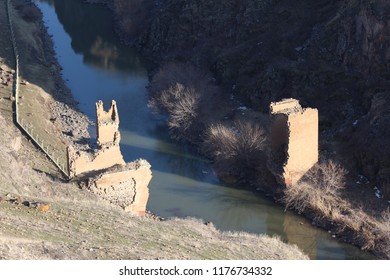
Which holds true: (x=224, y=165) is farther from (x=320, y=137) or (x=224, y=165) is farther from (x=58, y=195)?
(x=58, y=195)

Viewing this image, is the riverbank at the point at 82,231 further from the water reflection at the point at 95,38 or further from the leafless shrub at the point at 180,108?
the water reflection at the point at 95,38

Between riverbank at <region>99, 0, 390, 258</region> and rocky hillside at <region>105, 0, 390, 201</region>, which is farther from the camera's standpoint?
rocky hillside at <region>105, 0, 390, 201</region>

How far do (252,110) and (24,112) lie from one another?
47.3 feet

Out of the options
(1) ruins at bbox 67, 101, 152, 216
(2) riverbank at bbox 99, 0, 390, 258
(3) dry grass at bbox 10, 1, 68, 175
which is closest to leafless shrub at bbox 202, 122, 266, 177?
(2) riverbank at bbox 99, 0, 390, 258

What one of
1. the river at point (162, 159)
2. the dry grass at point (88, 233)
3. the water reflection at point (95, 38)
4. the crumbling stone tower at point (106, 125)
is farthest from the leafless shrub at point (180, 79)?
the dry grass at point (88, 233)

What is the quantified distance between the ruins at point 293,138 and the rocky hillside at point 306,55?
271 centimetres

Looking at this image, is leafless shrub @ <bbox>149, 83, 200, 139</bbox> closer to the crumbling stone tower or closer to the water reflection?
the crumbling stone tower

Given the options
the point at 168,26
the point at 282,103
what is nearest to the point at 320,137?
the point at 282,103

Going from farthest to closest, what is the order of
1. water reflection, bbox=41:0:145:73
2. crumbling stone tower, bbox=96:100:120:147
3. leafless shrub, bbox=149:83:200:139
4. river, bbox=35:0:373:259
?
water reflection, bbox=41:0:145:73 < leafless shrub, bbox=149:83:200:139 < river, bbox=35:0:373:259 < crumbling stone tower, bbox=96:100:120:147

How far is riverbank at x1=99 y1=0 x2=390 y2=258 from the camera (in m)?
32.3

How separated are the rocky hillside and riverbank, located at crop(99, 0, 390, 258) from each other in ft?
0.25

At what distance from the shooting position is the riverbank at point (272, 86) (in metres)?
32.3

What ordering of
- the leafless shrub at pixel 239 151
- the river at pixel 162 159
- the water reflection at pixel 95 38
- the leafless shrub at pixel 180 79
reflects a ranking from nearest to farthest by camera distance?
the river at pixel 162 159 → the leafless shrub at pixel 239 151 → the leafless shrub at pixel 180 79 → the water reflection at pixel 95 38

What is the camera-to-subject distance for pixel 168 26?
188 feet
